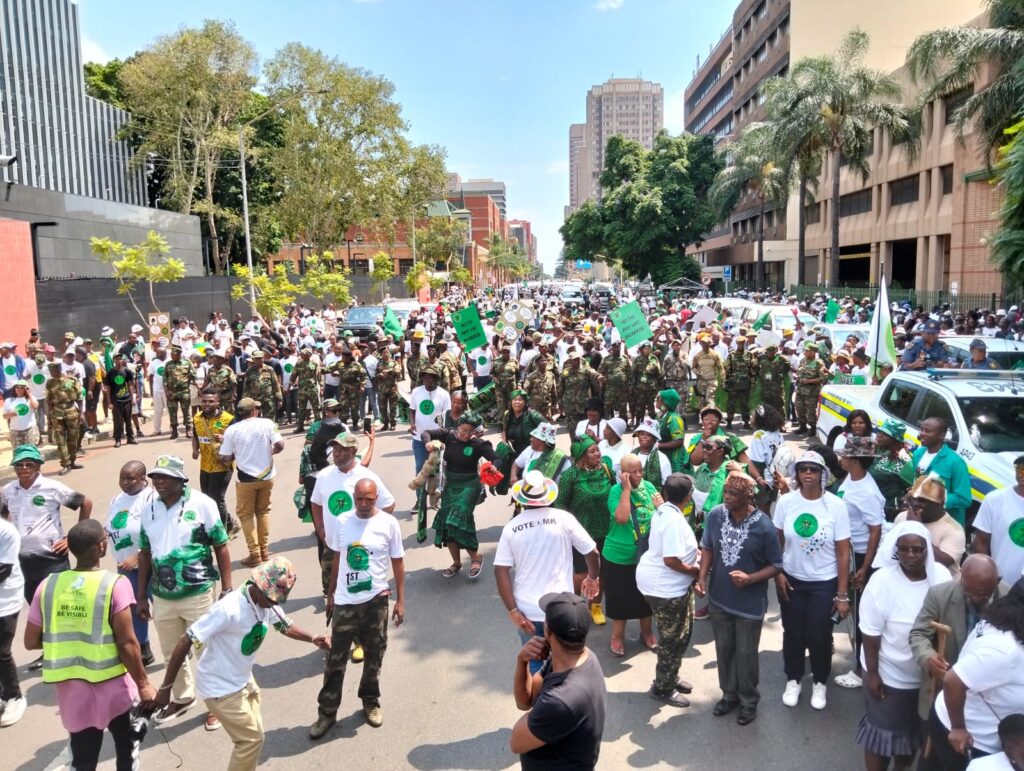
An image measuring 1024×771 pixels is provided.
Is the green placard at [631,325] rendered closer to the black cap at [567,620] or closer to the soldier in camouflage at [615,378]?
the soldier in camouflage at [615,378]

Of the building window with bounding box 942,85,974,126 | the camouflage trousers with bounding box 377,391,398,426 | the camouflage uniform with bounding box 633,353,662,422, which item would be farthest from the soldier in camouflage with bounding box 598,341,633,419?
the building window with bounding box 942,85,974,126

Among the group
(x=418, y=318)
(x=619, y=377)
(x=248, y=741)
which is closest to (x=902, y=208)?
(x=418, y=318)

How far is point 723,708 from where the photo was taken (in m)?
5.41

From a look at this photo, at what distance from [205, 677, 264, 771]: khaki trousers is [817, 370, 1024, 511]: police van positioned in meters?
5.74

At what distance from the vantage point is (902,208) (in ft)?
133

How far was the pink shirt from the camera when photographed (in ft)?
14.1

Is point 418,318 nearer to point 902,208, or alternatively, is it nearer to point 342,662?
point 342,662

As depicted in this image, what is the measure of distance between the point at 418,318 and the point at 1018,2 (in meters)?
18.3

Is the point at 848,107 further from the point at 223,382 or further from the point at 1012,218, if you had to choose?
the point at 223,382

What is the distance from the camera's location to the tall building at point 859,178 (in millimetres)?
36000

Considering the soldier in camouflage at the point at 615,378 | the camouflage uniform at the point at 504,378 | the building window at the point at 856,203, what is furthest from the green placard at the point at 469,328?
the building window at the point at 856,203

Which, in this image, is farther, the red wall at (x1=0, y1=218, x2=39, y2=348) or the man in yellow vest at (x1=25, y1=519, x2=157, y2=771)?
the red wall at (x1=0, y1=218, x2=39, y2=348)

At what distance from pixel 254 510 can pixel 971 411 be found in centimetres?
691

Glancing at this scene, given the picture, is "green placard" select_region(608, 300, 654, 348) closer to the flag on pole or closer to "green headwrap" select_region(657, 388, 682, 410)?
the flag on pole
